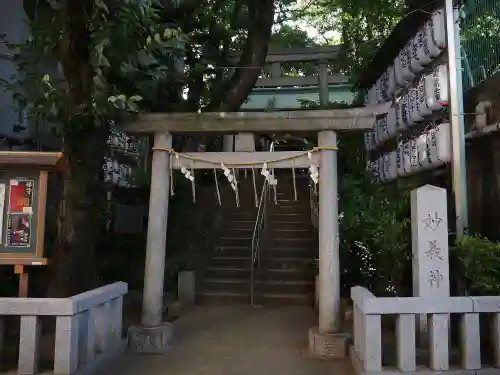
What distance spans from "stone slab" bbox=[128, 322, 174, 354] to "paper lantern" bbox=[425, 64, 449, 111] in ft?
20.3

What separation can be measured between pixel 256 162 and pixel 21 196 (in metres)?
3.13

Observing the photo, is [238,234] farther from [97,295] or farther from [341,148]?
[97,295]

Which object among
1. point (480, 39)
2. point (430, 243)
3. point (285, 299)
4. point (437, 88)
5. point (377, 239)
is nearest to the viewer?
point (430, 243)

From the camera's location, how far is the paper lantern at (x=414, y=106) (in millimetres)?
9725

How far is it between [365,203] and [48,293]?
6194 mm

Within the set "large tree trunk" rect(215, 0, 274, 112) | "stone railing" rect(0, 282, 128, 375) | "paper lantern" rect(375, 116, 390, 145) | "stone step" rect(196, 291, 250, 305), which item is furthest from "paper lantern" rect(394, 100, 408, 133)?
"stone railing" rect(0, 282, 128, 375)

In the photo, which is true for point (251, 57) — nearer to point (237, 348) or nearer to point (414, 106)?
point (414, 106)

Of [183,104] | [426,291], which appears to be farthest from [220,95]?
[426,291]

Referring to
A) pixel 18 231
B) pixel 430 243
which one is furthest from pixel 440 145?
pixel 18 231

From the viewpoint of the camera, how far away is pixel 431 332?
5.29m

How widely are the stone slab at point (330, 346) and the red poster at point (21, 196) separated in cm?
412

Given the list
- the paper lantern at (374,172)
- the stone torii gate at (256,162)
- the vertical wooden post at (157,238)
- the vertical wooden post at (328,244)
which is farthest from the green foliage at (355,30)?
the vertical wooden post at (157,238)

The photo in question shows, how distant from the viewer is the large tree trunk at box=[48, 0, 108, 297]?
6.67 m

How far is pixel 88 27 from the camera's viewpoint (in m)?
6.68
